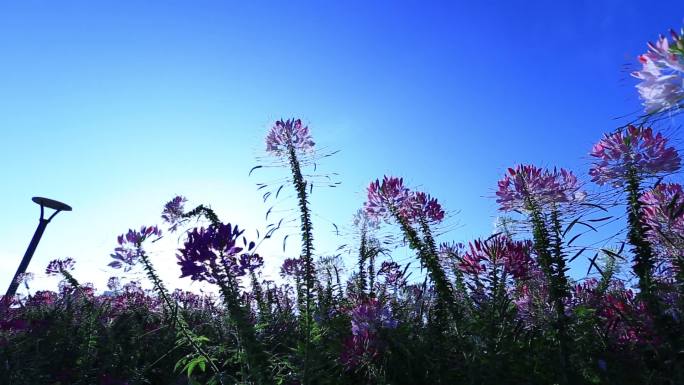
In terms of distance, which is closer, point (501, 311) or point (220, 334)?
point (501, 311)

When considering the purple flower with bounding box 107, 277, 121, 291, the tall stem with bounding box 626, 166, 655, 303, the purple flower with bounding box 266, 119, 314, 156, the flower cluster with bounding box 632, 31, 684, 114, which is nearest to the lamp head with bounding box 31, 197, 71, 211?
the purple flower with bounding box 107, 277, 121, 291

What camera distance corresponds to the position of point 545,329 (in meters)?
2.80

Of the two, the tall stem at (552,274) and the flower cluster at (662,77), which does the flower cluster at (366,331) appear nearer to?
the tall stem at (552,274)

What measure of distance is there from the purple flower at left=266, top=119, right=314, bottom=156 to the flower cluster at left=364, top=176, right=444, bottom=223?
0.64 metres

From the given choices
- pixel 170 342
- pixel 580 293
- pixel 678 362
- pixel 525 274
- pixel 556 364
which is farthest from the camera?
pixel 170 342

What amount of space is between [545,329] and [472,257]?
0.67 meters

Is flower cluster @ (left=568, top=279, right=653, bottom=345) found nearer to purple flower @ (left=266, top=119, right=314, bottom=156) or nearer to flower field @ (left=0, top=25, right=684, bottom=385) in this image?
flower field @ (left=0, top=25, right=684, bottom=385)

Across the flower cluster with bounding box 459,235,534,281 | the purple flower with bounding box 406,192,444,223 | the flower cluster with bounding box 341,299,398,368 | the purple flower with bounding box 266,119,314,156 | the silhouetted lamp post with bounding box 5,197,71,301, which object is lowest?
the flower cluster with bounding box 341,299,398,368

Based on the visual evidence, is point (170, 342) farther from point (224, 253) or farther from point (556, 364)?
point (556, 364)

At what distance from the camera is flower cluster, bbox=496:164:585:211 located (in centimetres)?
283

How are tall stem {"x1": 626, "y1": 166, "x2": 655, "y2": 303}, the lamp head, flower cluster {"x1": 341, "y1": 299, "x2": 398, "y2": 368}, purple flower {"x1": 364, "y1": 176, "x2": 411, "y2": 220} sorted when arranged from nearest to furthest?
tall stem {"x1": 626, "y1": 166, "x2": 655, "y2": 303} < flower cluster {"x1": 341, "y1": 299, "x2": 398, "y2": 368} < purple flower {"x1": 364, "y1": 176, "x2": 411, "y2": 220} < the lamp head

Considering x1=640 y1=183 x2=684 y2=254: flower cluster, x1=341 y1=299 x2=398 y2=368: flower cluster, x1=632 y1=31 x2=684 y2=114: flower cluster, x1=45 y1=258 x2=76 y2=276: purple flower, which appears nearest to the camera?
x1=632 y1=31 x2=684 y2=114: flower cluster

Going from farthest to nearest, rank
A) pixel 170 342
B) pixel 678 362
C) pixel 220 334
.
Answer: pixel 170 342, pixel 220 334, pixel 678 362

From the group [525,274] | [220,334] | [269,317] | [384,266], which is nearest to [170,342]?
[220,334]
